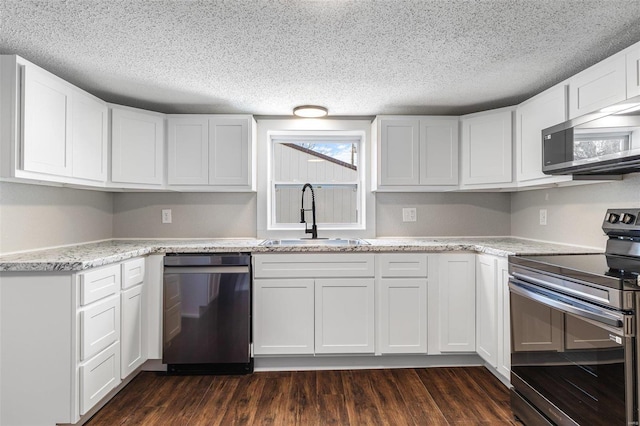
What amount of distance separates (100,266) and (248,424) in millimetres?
1261

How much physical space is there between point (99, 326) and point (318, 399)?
142 cm

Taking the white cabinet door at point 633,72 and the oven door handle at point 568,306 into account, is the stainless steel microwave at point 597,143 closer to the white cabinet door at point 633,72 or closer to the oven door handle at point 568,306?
the white cabinet door at point 633,72

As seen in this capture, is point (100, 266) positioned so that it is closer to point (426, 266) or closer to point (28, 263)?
point (28, 263)

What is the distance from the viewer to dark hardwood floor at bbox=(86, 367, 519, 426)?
1.94m

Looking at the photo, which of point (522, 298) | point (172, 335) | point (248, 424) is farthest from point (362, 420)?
point (172, 335)

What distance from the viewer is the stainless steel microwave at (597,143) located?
1.52 meters

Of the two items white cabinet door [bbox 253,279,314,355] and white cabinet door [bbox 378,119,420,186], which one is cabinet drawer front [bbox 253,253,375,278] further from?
white cabinet door [bbox 378,119,420,186]

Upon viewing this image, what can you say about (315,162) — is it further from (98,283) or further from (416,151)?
(98,283)

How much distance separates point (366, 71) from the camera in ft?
7.07

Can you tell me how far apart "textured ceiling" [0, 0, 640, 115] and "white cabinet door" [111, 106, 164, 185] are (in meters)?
0.19

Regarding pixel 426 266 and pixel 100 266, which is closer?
pixel 100 266

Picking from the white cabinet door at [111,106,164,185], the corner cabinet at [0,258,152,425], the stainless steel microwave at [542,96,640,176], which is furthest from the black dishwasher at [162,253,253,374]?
the stainless steel microwave at [542,96,640,176]

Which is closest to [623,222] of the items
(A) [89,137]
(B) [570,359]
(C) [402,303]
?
(B) [570,359]

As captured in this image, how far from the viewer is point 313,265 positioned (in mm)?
2559
